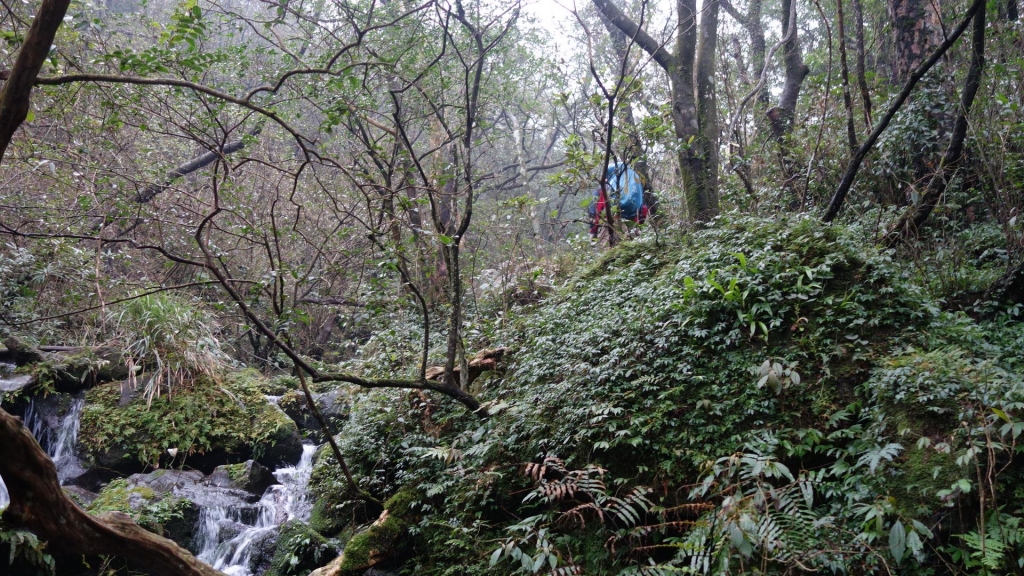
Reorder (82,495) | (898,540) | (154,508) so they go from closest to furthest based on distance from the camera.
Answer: (898,540), (154,508), (82,495)

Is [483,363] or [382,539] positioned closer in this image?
[382,539]

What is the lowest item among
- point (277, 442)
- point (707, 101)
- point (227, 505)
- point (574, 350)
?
point (227, 505)

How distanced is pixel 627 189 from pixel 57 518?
735cm

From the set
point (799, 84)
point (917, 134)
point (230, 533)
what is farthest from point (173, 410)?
point (799, 84)

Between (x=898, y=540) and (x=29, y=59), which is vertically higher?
(x=29, y=59)

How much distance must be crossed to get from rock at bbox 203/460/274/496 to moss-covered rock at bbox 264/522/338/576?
172cm

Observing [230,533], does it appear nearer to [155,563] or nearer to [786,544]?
[155,563]

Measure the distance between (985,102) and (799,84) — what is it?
4295mm

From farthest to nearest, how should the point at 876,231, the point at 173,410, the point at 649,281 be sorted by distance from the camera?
the point at 173,410 → the point at 649,281 → the point at 876,231

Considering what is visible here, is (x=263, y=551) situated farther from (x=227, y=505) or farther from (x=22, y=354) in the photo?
(x=22, y=354)

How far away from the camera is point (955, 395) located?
11.6 ft

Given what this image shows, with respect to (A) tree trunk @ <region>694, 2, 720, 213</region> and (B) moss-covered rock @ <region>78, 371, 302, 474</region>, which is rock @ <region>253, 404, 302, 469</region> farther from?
(A) tree trunk @ <region>694, 2, 720, 213</region>

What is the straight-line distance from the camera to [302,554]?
5891 millimetres

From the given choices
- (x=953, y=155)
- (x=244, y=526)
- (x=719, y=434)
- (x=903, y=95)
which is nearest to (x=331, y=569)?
(x=244, y=526)
